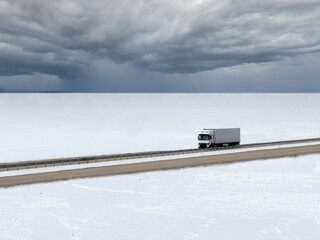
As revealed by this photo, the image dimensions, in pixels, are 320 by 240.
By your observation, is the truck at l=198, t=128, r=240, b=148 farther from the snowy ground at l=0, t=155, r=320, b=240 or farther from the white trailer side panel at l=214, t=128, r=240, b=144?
the snowy ground at l=0, t=155, r=320, b=240

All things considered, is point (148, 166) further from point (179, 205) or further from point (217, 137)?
point (217, 137)

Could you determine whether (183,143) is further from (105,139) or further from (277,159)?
(277,159)

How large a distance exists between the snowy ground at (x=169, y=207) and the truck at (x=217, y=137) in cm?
1738

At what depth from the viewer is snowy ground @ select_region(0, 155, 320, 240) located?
21.1 meters

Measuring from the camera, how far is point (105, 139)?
69188 millimetres

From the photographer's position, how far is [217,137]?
53.7m

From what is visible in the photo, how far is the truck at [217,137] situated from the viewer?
5288 cm

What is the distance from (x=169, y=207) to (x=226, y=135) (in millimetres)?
31626

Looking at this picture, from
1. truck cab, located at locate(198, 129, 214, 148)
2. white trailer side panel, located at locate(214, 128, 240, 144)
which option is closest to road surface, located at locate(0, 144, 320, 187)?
truck cab, located at locate(198, 129, 214, 148)

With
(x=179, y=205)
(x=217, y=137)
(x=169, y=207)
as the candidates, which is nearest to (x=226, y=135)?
(x=217, y=137)

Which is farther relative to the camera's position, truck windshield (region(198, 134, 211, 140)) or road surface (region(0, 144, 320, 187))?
truck windshield (region(198, 134, 211, 140))

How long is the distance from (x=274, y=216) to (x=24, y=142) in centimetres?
5051

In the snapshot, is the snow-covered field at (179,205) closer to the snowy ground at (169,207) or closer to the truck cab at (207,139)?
the snowy ground at (169,207)

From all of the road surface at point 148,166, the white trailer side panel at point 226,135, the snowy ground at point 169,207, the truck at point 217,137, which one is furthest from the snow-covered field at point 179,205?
the white trailer side panel at point 226,135
